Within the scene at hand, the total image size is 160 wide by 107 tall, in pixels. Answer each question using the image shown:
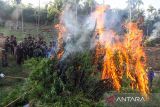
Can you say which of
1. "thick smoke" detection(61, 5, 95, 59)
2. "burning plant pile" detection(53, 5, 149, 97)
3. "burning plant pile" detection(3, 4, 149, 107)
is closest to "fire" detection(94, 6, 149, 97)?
"burning plant pile" detection(53, 5, 149, 97)

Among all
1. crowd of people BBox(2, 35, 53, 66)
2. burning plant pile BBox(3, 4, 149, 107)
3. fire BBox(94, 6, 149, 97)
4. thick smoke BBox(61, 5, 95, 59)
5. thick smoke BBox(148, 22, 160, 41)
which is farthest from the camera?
thick smoke BBox(148, 22, 160, 41)

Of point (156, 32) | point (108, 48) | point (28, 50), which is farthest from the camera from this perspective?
point (156, 32)

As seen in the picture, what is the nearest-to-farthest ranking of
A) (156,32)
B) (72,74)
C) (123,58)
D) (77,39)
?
1. (72,74)
2. (77,39)
3. (123,58)
4. (156,32)

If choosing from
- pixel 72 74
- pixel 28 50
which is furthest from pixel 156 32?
pixel 72 74

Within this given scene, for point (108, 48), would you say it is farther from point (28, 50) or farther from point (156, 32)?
point (156, 32)

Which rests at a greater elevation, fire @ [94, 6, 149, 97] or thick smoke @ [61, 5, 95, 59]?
thick smoke @ [61, 5, 95, 59]

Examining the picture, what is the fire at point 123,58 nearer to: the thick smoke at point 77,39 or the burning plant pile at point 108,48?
the burning plant pile at point 108,48

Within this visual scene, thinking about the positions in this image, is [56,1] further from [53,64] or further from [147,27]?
[53,64]

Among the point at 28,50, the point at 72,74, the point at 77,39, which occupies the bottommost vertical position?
the point at 72,74

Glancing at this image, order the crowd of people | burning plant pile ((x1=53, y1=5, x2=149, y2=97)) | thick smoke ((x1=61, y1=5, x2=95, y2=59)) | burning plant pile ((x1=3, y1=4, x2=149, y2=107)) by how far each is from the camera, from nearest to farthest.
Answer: burning plant pile ((x1=3, y1=4, x2=149, y2=107)) < thick smoke ((x1=61, y1=5, x2=95, y2=59)) < burning plant pile ((x1=53, y1=5, x2=149, y2=97)) < the crowd of people

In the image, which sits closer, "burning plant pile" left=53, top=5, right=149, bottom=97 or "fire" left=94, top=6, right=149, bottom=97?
"burning plant pile" left=53, top=5, right=149, bottom=97

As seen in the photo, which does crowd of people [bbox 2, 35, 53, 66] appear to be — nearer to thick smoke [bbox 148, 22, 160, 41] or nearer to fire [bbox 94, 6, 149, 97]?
fire [bbox 94, 6, 149, 97]

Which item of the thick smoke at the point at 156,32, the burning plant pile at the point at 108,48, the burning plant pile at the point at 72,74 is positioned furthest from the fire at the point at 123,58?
the thick smoke at the point at 156,32

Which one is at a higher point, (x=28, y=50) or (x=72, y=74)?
(x=28, y=50)
